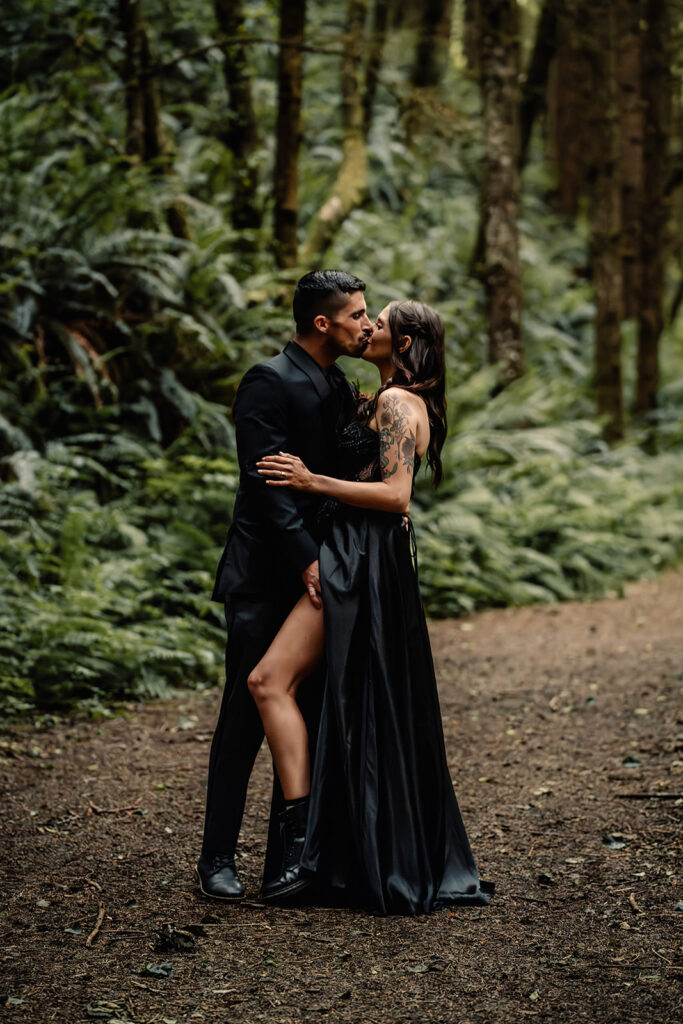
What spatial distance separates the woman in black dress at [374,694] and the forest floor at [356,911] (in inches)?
7.2

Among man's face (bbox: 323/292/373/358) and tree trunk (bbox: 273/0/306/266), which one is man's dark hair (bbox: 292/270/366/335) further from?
tree trunk (bbox: 273/0/306/266)

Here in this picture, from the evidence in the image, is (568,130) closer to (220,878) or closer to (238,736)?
(238,736)

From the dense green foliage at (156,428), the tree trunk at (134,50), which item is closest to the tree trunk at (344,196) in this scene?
the dense green foliage at (156,428)

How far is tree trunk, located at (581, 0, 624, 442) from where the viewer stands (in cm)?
1424

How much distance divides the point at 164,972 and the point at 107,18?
38.1ft

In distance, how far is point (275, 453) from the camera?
13.0 feet

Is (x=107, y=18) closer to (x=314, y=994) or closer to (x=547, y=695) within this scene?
(x=547, y=695)

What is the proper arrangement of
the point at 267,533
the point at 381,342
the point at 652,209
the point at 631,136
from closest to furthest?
1. the point at 267,533
2. the point at 381,342
3. the point at 652,209
4. the point at 631,136

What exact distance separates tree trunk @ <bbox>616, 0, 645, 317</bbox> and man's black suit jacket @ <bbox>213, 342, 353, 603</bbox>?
11167 millimetres

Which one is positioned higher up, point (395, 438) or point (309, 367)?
point (309, 367)

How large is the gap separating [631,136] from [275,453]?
15.6 metres

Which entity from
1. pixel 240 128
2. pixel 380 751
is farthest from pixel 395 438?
pixel 240 128

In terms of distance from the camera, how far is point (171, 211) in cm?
1102

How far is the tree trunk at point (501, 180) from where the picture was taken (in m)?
12.5
